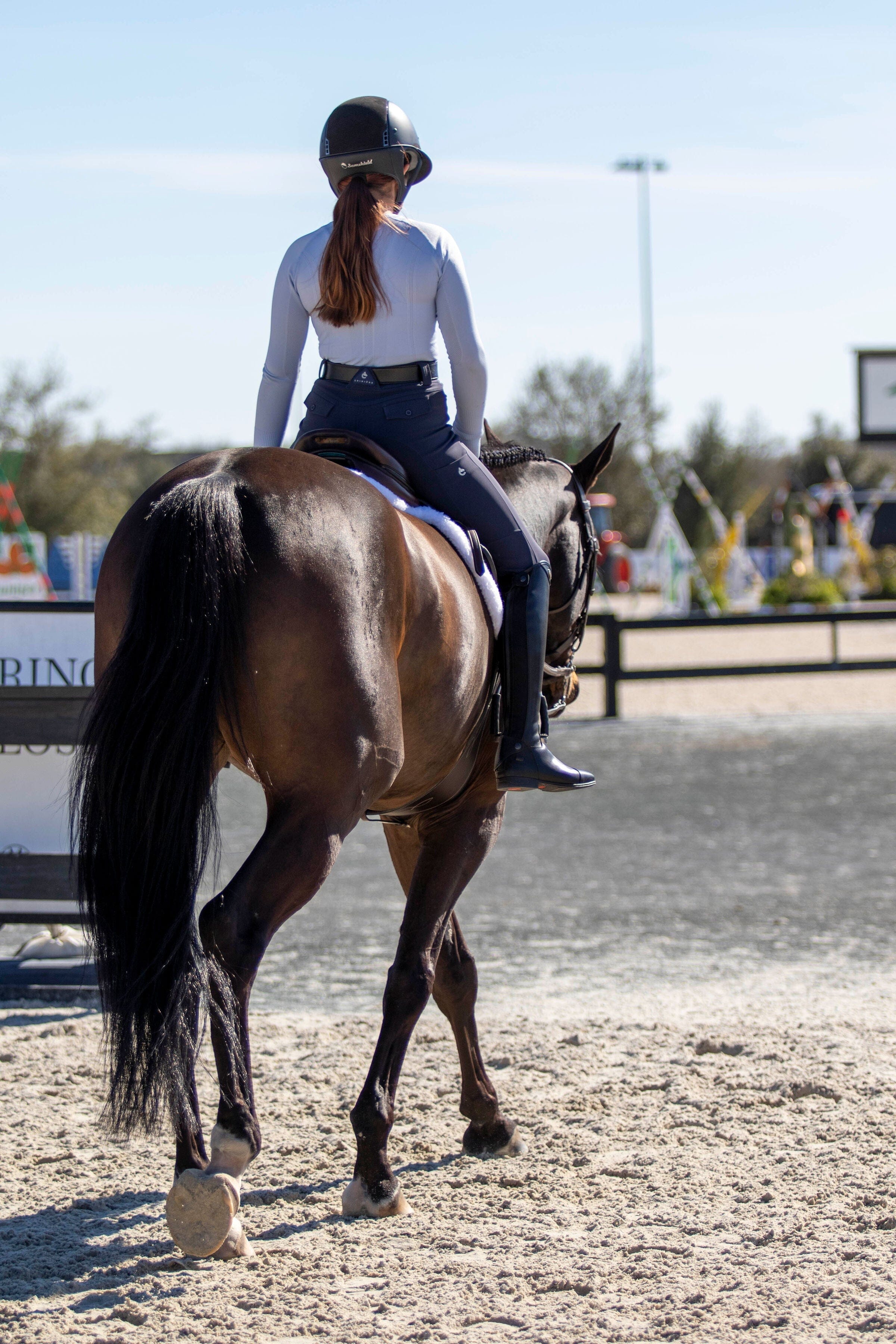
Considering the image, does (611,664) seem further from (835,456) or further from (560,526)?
(835,456)

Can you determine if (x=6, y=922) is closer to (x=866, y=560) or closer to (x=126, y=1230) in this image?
(x=126, y=1230)

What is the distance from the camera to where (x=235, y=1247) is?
9.86 ft

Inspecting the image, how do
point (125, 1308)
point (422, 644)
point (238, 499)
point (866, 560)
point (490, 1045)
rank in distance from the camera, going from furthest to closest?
point (866, 560) < point (490, 1045) < point (422, 644) < point (238, 499) < point (125, 1308)

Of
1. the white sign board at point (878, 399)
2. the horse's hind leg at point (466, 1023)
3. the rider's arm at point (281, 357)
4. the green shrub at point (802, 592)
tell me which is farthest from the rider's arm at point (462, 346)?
the green shrub at point (802, 592)

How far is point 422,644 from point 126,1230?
163 centimetres

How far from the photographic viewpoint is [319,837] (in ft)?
9.42

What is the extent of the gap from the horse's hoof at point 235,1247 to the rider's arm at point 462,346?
208 cm

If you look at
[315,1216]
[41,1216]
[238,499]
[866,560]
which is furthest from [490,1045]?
[866,560]

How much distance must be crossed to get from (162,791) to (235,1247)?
3.56ft

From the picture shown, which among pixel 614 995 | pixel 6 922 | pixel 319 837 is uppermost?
pixel 319 837

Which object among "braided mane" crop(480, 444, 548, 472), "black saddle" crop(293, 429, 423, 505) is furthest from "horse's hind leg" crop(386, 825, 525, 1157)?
"braided mane" crop(480, 444, 548, 472)

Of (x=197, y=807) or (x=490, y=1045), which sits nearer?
(x=197, y=807)

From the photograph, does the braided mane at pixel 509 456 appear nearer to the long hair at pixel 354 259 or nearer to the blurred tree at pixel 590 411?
the long hair at pixel 354 259

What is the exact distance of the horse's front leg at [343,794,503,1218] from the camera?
10.8ft
